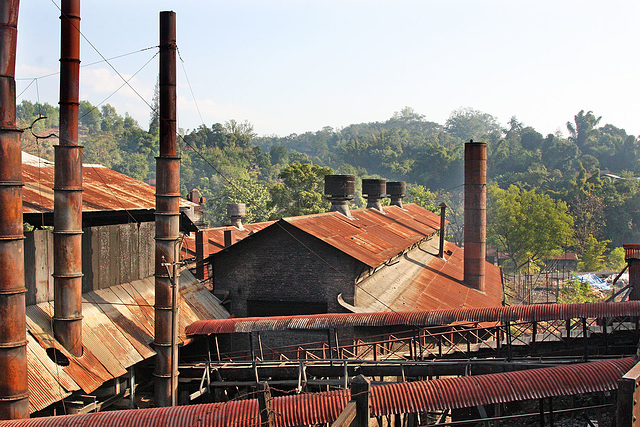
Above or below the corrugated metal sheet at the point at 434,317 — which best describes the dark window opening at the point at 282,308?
below

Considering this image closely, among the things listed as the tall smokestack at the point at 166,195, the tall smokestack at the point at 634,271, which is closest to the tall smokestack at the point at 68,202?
the tall smokestack at the point at 166,195

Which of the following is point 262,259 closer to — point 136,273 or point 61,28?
point 136,273

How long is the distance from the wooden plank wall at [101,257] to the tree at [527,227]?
37.4 metres

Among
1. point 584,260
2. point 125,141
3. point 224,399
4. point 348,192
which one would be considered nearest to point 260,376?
point 224,399

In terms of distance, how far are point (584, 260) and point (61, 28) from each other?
46.2 meters

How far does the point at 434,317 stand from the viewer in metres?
12.0

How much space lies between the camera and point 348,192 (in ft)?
79.8

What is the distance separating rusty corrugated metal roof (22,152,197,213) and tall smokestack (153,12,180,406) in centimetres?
173

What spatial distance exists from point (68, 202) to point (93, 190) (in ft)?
10.8

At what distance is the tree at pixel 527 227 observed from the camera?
47.9 metres

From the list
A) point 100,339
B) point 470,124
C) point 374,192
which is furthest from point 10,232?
point 470,124

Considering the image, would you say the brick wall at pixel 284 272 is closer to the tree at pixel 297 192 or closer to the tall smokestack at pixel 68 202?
the tall smokestack at pixel 68 202

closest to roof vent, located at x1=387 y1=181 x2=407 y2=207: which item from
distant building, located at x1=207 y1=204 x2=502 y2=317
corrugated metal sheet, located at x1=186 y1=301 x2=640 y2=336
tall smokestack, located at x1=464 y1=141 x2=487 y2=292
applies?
tall smokestack, located at x1=464 y1=141 x2=487 y2=292

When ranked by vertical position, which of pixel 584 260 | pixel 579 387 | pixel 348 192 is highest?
pixel 348 192
